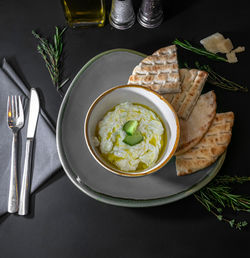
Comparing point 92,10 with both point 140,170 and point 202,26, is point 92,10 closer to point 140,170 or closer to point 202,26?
point 202,26

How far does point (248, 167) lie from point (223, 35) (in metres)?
0.92

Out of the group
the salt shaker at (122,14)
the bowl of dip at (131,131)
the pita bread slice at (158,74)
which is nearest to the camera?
the bowl of dip at (131,131)

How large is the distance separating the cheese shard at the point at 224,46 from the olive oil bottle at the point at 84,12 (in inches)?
32.0

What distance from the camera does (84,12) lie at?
2.06 metres

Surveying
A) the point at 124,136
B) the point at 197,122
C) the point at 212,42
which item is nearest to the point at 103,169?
the point at 124,136

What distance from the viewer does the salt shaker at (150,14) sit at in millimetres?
1974

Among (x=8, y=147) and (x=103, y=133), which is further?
(x=8, y=147)

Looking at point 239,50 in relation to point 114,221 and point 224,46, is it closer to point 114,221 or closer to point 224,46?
point 224,46

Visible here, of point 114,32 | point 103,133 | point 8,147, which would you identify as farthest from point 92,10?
point 8,147

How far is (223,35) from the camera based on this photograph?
7.05 feet

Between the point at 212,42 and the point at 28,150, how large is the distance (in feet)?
4.63

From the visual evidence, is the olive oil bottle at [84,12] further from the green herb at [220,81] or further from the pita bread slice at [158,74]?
the green herb at [220,81]

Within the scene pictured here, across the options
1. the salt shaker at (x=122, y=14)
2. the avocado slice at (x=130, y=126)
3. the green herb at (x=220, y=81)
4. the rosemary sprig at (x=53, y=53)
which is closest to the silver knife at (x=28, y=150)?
the rosemary sprig at (x=53, y=53)

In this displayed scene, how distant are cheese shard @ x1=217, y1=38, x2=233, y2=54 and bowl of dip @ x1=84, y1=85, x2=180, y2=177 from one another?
704mm
